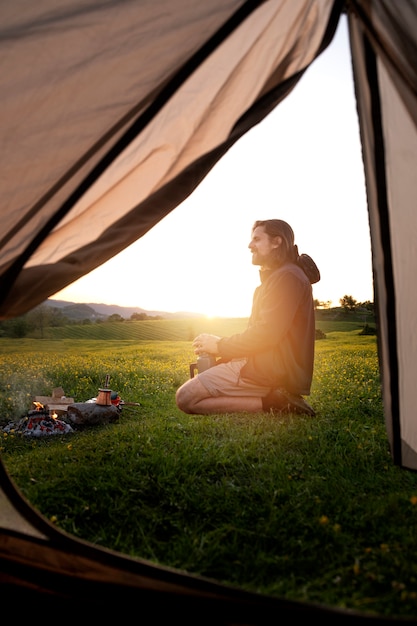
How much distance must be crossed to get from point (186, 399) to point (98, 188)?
288cm

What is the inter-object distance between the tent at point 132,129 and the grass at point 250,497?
1.51 feet

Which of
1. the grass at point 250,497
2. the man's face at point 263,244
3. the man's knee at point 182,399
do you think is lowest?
the grass at point 250,497

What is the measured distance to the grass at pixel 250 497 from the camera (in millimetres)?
2182

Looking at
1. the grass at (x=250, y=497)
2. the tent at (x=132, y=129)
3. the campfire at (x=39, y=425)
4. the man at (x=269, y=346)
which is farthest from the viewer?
the campfire at (x=39, y=425)

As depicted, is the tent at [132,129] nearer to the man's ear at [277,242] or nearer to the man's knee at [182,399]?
the man's ear at [277,242]

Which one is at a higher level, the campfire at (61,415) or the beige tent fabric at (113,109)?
the beige tent fabric at (113,109)

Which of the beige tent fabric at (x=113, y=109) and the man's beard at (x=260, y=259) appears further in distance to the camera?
the man's beard at (x=260, y=259)

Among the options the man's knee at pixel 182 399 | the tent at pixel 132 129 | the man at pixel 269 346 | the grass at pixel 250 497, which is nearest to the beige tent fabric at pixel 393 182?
the tent at pixel 132 129

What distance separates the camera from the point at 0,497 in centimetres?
246

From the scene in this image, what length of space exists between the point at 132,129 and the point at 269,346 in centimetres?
272

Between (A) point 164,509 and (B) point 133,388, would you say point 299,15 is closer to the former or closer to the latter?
(A) point 164,509

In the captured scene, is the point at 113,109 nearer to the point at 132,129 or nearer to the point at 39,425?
the point at 132,129

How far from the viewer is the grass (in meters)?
2.18

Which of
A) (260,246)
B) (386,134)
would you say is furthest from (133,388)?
(386,134)
